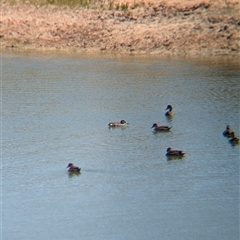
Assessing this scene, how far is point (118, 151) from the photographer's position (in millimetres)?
18109

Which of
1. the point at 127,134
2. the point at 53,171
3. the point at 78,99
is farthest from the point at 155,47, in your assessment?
the point at 53,171

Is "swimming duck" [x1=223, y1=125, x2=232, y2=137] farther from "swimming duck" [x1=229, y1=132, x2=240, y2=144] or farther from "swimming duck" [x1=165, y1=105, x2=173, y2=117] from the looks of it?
"swimming duck" [x1=165, y1=105, x2=173, y2=117]

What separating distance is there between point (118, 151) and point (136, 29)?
1206 cm

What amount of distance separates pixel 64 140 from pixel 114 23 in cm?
1176

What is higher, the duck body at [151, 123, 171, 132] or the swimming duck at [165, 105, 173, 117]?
the swimming duck at [165, 105, 173, 117]

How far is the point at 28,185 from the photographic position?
52.7 feet

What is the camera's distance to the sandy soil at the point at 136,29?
29.1 meters

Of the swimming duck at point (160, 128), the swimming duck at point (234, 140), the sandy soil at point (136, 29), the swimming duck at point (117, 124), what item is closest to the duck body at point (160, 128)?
the swimming duck at point (160, 128)

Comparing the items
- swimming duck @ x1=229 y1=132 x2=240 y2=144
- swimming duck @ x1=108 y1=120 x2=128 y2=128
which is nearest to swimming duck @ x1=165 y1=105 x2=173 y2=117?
swimming duck @ x1=108 y1=120 x2=128 y2=128

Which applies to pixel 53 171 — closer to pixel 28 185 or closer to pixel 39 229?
pixel 28 185

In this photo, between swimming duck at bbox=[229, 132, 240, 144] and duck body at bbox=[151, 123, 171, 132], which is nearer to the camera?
swimming duck at bbox=[229, 132, 240, 144]

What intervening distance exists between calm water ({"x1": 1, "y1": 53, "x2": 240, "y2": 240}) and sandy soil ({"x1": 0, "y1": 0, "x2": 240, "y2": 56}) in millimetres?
1768

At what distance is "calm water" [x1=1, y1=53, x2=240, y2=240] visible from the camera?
571 inches

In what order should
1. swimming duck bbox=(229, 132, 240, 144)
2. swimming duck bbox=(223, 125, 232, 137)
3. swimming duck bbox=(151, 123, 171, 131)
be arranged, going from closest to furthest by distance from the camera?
swimming duck bbox=(229, 132, 240, 144) < swimming duck bbox=(223, 125, 232, 137) < swimming duck bbox=(151, 123, 171, 131)
